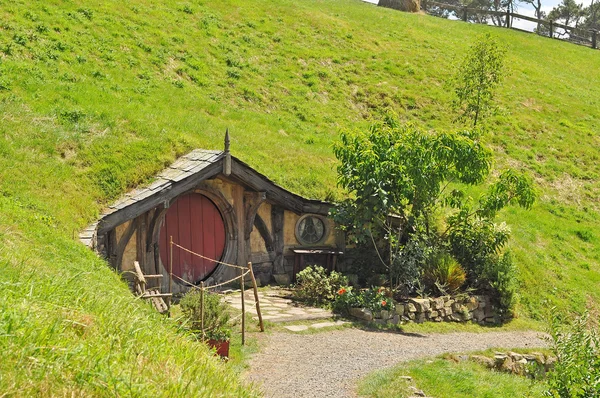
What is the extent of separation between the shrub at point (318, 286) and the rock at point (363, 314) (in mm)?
895

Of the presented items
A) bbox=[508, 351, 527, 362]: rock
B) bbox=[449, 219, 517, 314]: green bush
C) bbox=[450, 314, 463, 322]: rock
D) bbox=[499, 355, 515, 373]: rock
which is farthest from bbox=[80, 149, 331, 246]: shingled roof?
bbox=[499, 355, 515, 373]: rock

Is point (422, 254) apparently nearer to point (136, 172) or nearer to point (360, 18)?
point (136, 172)

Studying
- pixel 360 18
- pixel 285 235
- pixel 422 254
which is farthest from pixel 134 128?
pixel 360 18

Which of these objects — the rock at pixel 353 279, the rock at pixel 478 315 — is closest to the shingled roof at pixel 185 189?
the rock at pixel 353 279

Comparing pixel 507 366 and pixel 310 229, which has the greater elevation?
pixel 310 229

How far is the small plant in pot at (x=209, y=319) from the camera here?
36.9 feet

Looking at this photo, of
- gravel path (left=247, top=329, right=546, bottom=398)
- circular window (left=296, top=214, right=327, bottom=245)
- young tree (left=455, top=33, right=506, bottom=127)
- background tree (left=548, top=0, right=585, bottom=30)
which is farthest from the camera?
background tree (left=548, top=0, right=585, bottom=30)

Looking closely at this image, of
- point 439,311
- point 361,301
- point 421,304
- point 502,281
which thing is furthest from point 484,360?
point 502,281

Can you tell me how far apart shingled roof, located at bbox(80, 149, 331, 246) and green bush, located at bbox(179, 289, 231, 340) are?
2.91 m

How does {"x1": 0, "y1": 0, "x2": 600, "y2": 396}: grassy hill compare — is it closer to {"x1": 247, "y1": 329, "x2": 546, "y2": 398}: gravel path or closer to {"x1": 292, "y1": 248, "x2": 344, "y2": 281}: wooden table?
{"x1": 292, "y1": 248, "x2": 344, "y2": 281}: wooden table

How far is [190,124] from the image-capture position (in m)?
21.0

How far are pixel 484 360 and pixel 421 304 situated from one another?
3099 mm

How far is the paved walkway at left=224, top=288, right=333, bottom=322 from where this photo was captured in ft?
49.6

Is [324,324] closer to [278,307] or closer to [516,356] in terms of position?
[278,307]
